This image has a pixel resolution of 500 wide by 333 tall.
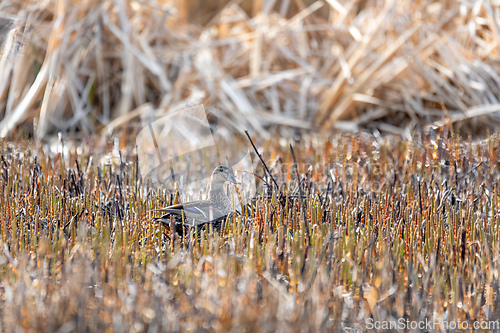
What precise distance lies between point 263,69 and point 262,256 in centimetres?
408

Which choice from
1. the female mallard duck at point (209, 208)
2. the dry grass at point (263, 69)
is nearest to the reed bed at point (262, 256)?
the female mallard duck at point (209, 208)

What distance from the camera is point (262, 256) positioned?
206 centimetres

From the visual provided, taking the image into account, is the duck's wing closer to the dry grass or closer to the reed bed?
the reed bed

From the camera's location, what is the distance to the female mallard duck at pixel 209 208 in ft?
7.50

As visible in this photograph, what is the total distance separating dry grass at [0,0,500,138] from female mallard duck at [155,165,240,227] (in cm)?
256

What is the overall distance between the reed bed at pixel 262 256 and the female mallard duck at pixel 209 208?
6 cm

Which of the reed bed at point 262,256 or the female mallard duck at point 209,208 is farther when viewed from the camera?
the female mallard duck at point 209,208

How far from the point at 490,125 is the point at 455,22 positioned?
1.20m

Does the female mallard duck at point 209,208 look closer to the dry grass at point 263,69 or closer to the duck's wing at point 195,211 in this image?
the duck's wing at point 195,211

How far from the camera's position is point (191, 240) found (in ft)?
7.20

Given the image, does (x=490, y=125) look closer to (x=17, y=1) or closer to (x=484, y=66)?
(x=484, y=66)

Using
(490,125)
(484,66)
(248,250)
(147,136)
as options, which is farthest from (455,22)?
(248,250)

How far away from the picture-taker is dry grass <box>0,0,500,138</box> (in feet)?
16.6

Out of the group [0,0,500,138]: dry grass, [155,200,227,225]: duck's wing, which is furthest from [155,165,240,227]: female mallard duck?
[0,0,500,138]: dry grass
